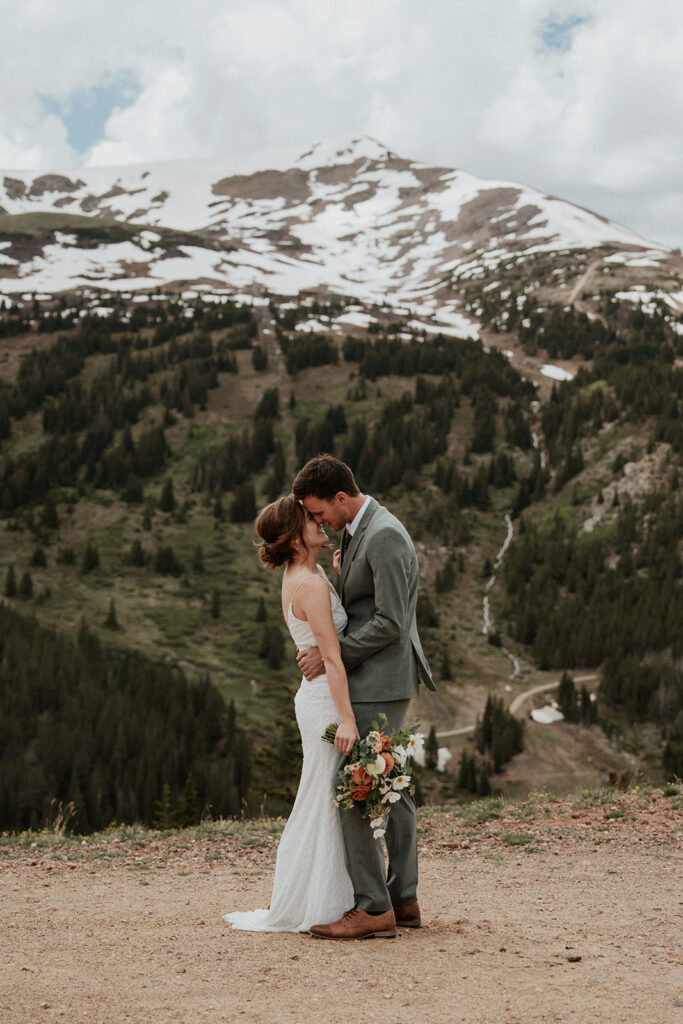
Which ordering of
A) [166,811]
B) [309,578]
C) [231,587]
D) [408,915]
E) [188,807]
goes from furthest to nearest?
1. [231,587]
2. [188,807]
3. [166,811]
4. [408,915]
5. [309,578]

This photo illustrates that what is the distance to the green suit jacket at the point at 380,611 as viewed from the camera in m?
6.69

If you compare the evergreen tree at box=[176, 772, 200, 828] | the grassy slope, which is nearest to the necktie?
the evergreen tree at box=[176, 772, 200, 828]

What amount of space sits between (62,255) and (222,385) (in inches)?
2544

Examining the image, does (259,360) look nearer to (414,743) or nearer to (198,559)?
(198,559)

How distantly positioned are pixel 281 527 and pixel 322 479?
1.56 ft

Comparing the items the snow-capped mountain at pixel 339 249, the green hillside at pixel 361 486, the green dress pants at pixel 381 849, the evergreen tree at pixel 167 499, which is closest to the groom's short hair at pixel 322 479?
the green dress pants at pixel 381 849

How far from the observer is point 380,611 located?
6688 millimetres

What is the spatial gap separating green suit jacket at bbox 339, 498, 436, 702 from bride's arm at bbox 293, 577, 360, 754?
161 millimetres

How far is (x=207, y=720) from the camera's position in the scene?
174 feet

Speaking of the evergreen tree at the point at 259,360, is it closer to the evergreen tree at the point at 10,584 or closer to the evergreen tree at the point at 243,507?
the evergreen tree at the point at 243,507

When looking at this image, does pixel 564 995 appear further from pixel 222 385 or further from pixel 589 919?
pixel 222 385

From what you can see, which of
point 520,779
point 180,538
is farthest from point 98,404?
point 520,779

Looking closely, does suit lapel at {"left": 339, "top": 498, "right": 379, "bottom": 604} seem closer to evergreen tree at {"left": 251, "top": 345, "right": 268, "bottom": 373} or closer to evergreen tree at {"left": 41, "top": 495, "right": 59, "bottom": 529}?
evergreen tree at {"left": 41, "top": 495, "right": 59, "bottom": 529}

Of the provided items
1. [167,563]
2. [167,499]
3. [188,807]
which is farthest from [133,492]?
[188,807]
